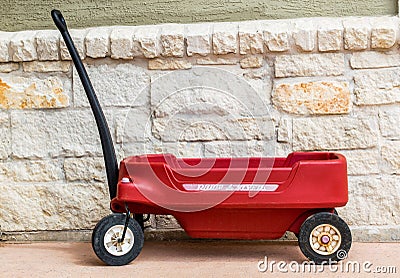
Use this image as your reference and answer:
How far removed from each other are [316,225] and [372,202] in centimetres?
53

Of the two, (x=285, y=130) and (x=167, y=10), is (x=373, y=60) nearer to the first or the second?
(x=285, y=130)

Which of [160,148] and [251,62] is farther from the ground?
[251,62]

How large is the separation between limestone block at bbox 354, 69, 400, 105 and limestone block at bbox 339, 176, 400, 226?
1.12 ft

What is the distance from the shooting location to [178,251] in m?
2.88

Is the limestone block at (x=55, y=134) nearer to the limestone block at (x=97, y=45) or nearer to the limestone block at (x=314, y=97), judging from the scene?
the limestone block at (x=97, y=45)

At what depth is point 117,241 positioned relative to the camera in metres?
2.63

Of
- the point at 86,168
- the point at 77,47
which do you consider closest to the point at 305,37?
the point at 77,47

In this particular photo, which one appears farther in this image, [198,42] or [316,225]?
[198,42]

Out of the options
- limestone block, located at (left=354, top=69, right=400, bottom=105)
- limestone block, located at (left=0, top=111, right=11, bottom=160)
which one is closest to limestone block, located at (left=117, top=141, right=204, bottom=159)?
limestone block, located at (left=0, top=111, right=11, bottom=160)

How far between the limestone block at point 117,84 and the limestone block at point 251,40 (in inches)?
17.7

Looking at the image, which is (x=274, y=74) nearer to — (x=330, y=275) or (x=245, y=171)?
(x=245, y=171)

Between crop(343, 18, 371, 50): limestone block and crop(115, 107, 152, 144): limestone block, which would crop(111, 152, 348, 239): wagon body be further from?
crop(343, 18, 371, 50): limestone block

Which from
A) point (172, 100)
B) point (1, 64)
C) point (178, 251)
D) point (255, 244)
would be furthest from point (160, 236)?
point (1, 64)

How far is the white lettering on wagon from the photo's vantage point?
2.57 meters
